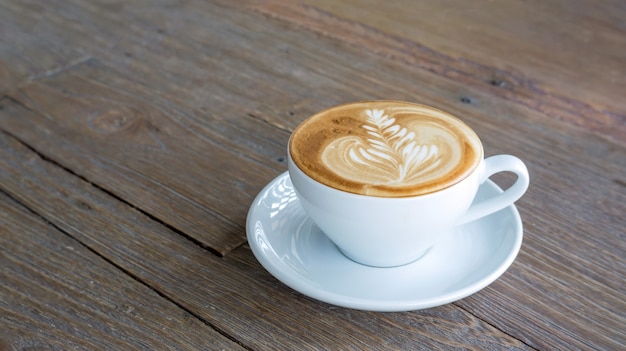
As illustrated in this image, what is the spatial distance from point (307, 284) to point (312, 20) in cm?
62

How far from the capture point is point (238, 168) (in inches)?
27.9

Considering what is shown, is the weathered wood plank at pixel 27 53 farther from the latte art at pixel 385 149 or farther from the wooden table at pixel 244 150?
the latte art at pixel 385 149

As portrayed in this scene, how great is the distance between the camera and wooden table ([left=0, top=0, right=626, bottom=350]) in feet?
1.69

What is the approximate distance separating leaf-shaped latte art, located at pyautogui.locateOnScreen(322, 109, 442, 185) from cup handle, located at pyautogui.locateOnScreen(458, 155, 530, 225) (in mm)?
49

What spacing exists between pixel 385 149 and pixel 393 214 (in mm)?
60

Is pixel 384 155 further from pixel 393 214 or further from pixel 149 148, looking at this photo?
pixel 149 148

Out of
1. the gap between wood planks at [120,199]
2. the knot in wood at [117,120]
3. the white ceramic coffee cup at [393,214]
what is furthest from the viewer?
the knot in wood at [117,120]

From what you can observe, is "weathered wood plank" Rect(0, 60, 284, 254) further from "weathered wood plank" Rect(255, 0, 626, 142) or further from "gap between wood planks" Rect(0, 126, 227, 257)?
"weathered wood plank" Rect(255, 0, 626, 142)

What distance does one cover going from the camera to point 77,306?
530 millimetres

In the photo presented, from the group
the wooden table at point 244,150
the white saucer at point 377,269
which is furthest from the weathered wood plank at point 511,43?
the white saucer at point 377,269

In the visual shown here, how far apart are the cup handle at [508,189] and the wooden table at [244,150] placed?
0.06 meters

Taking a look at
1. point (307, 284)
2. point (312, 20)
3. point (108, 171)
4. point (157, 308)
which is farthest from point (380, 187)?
point (312, 20)

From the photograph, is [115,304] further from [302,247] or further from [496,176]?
[496,176]

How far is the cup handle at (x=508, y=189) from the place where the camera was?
1.74ft
